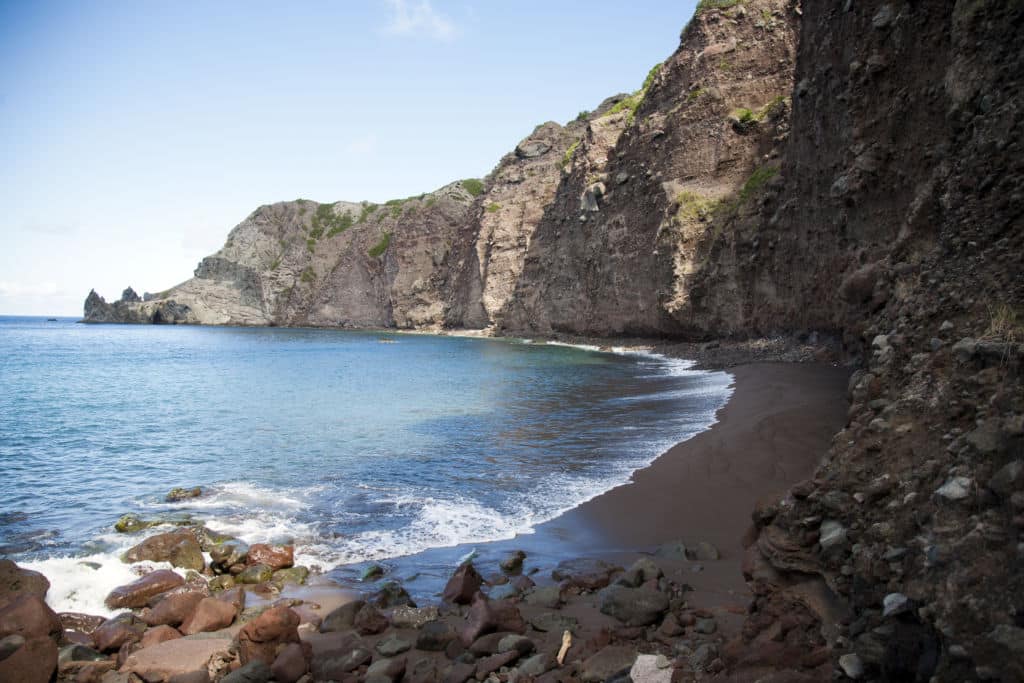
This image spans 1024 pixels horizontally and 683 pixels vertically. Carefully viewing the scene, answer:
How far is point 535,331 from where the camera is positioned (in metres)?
70.5

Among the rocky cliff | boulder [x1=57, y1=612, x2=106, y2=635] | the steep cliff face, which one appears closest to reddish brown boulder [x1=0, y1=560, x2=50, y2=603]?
boulder [x1=57, y1=612, x2=106, y2=635]

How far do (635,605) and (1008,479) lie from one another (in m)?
3.54

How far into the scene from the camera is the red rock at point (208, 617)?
22.2ft

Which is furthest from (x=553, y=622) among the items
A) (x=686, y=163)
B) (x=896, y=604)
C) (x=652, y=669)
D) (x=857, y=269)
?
(x=686, y=163)

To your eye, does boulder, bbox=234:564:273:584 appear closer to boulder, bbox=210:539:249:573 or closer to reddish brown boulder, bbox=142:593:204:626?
boulder, bbox=210:539:249:573

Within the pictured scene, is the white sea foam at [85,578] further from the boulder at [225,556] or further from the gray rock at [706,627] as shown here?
the gray rock at [706,627]

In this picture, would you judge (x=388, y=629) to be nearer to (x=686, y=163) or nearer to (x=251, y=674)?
(x=251, y=674)

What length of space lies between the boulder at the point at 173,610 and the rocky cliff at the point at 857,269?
6041 millimetres

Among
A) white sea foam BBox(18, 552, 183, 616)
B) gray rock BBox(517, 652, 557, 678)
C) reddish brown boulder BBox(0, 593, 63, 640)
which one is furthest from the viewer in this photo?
white sea foam BBox(18, 552, 183, 616)

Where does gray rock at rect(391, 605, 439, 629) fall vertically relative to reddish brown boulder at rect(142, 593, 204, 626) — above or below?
above

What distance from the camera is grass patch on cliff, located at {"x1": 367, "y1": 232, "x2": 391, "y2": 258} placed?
112375mm

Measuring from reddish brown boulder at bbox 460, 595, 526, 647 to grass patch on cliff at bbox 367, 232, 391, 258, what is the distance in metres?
108

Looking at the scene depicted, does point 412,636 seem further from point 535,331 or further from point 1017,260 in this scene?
point 535,331

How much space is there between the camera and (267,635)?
600 centimetres
